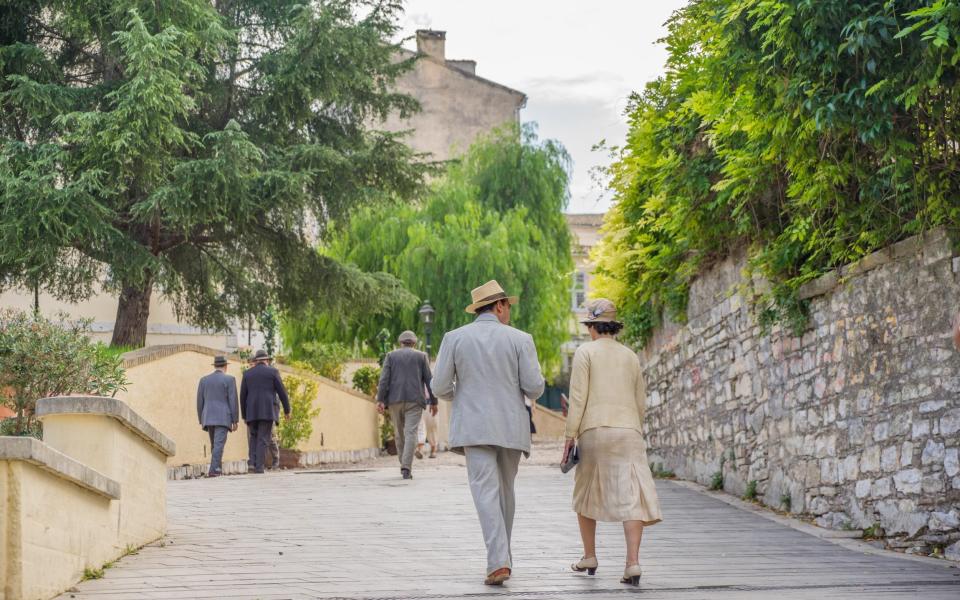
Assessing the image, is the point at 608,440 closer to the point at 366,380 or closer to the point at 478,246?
the point at 366,380

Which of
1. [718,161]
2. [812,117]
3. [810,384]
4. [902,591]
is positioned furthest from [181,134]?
[902,591]

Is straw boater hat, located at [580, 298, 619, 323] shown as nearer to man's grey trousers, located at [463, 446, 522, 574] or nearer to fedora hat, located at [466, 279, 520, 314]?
fedora hat, located at [466, 279, 520, 314]

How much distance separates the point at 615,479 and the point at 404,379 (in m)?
8.49

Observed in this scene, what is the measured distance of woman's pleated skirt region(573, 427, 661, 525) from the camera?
7.56 metres

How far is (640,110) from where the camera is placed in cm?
1431

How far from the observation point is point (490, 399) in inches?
304

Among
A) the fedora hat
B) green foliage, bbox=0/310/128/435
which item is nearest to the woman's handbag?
the fedora hat

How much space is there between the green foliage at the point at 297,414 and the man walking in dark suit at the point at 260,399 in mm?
3755

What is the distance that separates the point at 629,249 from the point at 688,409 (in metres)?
2.23

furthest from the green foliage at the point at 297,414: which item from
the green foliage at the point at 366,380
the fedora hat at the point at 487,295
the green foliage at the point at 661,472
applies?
the fedora hat at the point at 487,295

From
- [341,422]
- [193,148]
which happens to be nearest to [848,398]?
[193,148]

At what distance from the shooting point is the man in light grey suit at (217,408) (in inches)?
701

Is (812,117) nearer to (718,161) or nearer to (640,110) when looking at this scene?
(718,161)

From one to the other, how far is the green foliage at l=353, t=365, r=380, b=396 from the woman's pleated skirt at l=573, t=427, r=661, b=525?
21.5 m
